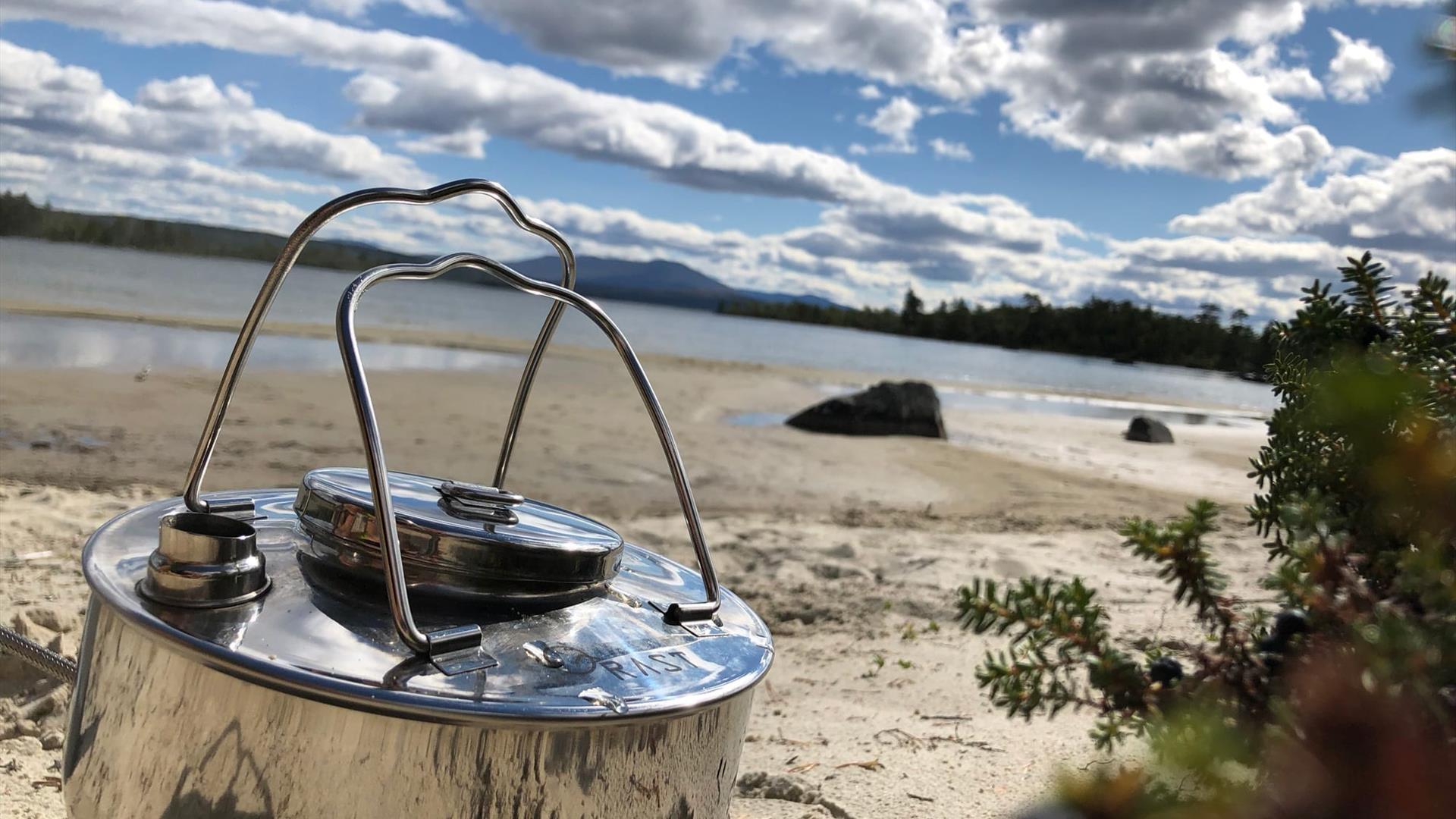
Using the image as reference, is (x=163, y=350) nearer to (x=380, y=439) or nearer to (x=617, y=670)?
(x=380, y=439)

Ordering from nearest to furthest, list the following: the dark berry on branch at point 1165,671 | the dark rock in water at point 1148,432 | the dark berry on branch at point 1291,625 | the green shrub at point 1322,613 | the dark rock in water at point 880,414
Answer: the green shrub at point 1322,613 → the dark berry on branch at point 1291,625 → the dark berry on branch at point 1165,671 → the dark rock in water at point 880,414 → the dark rock in water at point 1148,432

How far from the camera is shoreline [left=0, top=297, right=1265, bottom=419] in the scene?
21.4 m

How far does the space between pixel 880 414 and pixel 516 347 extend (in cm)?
1649

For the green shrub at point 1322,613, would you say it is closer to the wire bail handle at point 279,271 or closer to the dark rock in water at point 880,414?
the wire bail handle at point 279,271

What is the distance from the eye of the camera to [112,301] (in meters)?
25.6

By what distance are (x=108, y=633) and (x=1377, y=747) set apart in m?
1.90

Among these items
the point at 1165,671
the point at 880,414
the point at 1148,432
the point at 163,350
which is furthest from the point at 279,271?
the point at 1148,432

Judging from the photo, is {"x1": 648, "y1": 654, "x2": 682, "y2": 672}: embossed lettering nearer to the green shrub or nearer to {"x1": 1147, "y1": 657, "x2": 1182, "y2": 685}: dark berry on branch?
the green shrub

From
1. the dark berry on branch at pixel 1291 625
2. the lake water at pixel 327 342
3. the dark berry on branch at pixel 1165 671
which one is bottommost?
the lake water at pixel 327 342

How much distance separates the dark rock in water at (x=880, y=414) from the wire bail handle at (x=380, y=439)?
41.3 feet

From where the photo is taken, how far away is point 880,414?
49.7 feet

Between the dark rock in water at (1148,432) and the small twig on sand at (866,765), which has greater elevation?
the dark rock in water at (1148,432)

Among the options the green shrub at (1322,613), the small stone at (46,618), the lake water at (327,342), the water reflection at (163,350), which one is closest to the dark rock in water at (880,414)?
the lake water at (327,342)

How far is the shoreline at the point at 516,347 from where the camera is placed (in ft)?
70.3
